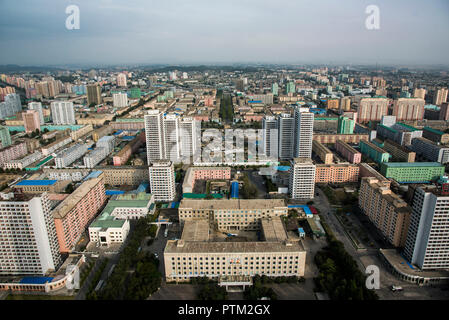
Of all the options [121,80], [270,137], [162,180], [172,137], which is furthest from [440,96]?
[121,80]

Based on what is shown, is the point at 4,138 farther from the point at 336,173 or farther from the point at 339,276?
the point at 339,276

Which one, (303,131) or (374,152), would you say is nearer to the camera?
(303,131)

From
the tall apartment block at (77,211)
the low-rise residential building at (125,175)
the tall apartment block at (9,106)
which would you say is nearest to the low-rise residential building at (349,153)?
the low-rise residential building at (125,175)

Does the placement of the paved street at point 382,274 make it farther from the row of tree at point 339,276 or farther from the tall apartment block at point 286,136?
the tall apartment block at point 286,136

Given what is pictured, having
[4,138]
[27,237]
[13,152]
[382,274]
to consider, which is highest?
[4,138]

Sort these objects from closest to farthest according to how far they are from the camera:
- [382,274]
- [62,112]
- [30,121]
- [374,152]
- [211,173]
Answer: [382,274], [211,173], [374,152], [30,121], [62,112]
